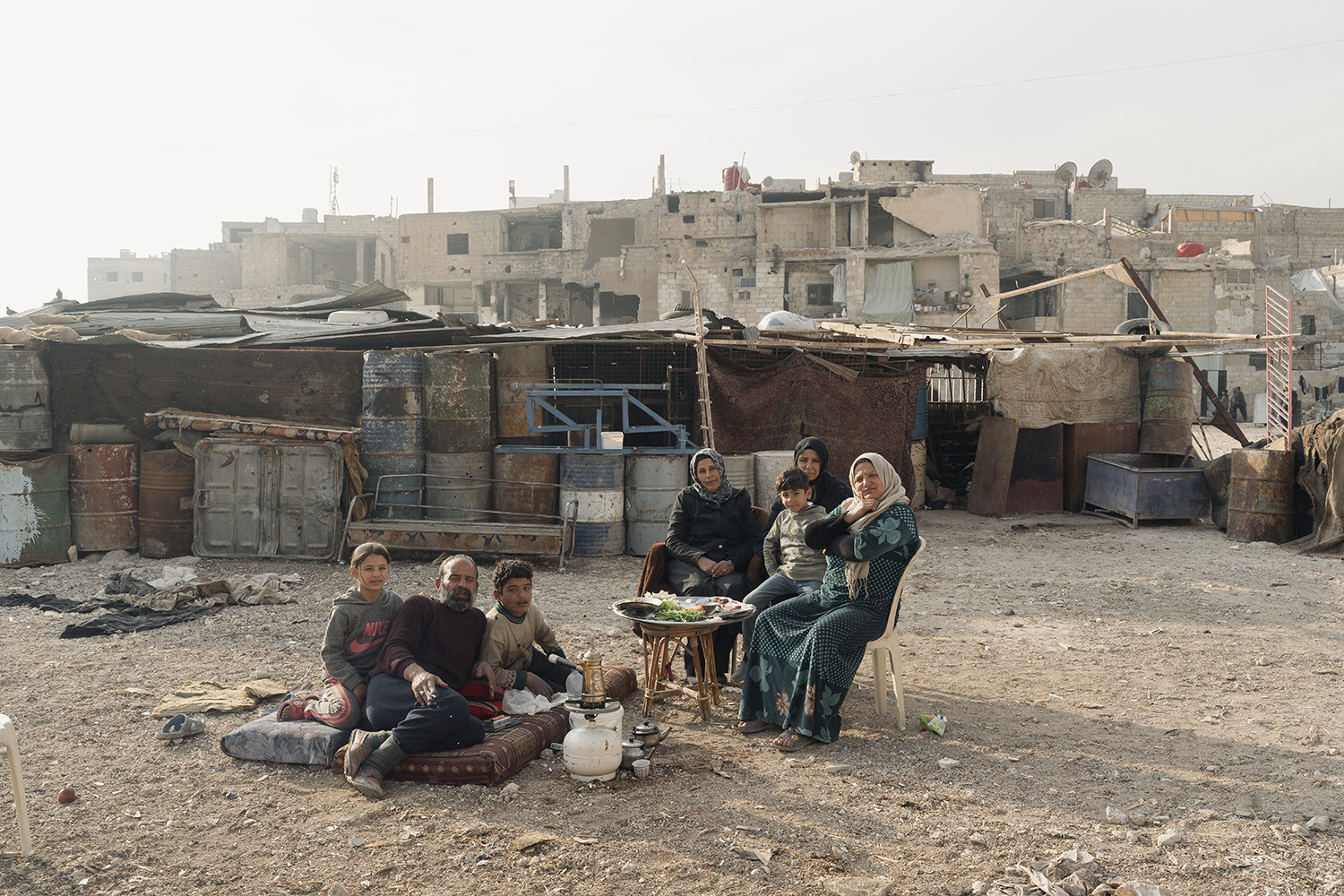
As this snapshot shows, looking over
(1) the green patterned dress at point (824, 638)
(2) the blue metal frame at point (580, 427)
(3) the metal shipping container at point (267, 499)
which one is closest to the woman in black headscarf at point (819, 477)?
(1) the green patterned dress at point (824, 638)

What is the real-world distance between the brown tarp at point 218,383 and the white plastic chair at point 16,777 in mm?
6419

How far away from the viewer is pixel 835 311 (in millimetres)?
31688

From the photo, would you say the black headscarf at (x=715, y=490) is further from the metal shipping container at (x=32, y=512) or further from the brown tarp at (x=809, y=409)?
the metal shipping container at (x=32, y=512)

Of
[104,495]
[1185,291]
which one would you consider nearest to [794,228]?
[1185,291]

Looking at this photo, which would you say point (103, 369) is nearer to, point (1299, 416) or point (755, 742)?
point (755, 742)

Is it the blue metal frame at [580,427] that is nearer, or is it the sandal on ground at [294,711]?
the sandal on ground at [294,711]

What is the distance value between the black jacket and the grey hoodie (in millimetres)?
1804

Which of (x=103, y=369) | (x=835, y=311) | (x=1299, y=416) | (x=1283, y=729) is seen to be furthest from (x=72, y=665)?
(x=835, y=311)

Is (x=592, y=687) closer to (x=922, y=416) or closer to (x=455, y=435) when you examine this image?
(x=455, y=435)

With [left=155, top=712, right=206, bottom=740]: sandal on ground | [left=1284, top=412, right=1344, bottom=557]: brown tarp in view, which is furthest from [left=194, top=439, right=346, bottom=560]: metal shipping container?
[left=1284, top=412, right=1344, bottom=557]: brown tarp

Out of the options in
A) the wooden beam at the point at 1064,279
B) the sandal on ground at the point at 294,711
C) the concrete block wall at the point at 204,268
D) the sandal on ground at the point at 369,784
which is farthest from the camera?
the concrete block wall at the point at 204,268

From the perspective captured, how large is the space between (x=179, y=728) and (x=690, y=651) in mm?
2463

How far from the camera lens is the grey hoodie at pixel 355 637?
4.08m

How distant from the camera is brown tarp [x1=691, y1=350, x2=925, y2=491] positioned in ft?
34.2
